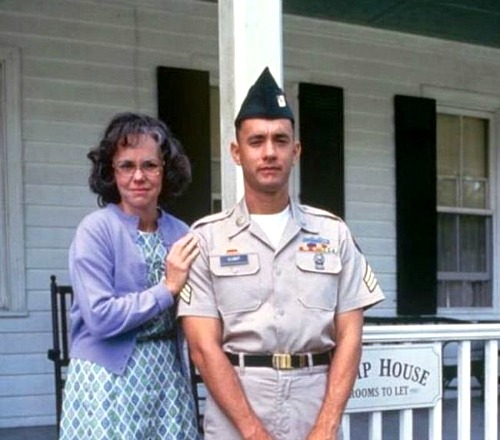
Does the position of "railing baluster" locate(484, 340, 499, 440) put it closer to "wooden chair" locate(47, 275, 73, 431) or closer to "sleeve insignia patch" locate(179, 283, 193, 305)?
"sleeve insignia patch" locate(179, 283, 193, 305)

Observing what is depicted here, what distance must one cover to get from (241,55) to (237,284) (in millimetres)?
1053

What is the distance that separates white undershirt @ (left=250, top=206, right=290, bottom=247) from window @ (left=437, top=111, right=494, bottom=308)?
16.2 feet

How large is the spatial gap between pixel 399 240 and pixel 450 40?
1.82 m

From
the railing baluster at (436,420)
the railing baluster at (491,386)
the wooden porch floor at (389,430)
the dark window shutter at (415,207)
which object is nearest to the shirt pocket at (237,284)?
the railing baluster at (436,420)

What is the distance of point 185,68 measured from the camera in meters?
5.62

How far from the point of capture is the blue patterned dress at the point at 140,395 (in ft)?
6.53

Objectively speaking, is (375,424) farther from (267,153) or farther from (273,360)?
(267,153)

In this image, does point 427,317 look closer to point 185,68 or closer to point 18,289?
point 185,68

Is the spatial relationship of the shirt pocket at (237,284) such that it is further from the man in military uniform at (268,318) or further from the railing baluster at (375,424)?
the railing baluster at (375,424)

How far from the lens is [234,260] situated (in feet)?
6.75

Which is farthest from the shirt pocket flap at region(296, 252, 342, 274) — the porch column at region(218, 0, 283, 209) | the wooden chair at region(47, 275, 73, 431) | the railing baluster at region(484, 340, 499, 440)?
the wooden chair at region(47, 275, 73, 431)

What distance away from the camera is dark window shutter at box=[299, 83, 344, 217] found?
20.0 feet

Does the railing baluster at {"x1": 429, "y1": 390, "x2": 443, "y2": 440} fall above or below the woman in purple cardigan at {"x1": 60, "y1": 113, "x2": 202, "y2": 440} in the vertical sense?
below

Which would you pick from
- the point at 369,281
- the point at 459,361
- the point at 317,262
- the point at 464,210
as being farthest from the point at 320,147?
the point at 317,262
